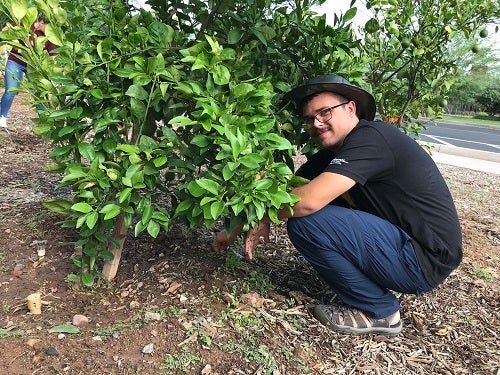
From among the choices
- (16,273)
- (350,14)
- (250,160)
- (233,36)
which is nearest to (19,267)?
(16,273)

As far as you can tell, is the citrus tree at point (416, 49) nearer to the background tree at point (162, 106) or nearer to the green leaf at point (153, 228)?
the background tree at point (162, 106)

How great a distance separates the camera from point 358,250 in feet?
7.54

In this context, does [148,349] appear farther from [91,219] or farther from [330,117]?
[330,117]

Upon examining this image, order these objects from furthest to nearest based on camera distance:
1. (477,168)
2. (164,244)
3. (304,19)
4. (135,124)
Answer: (477,168), (164,244), (304,19), (135,124)

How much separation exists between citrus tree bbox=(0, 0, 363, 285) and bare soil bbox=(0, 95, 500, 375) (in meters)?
0.35

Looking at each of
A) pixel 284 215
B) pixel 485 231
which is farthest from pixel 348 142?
pixel 485 231

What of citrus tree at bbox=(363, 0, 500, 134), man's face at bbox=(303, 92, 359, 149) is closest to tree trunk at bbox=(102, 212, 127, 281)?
man's face at bbox=(303, 92, 359, 149)

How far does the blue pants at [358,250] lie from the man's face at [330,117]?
0.40 m

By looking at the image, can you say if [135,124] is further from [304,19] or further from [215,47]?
[304,19]

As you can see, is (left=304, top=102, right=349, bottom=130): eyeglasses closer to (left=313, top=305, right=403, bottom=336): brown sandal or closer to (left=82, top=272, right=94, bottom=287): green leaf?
(left=313, top=305, right=403, bottom=336): brown sandal

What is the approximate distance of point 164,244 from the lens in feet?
9.58

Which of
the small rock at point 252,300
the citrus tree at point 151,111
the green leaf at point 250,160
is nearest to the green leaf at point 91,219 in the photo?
the citrus tree at point 151,111

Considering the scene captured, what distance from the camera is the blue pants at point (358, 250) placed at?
2.29 m

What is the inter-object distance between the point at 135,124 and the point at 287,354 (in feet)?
4.13
